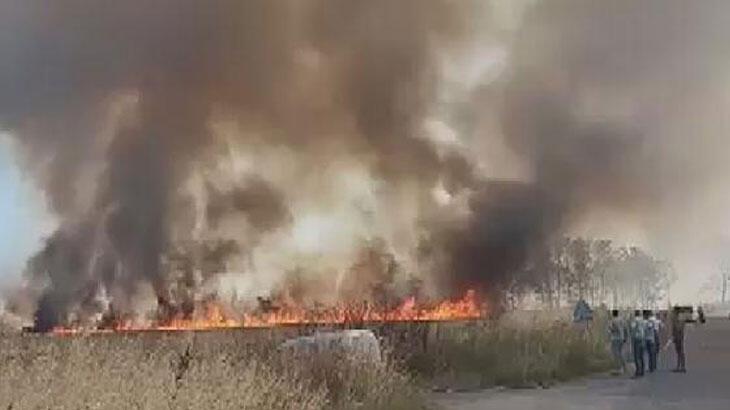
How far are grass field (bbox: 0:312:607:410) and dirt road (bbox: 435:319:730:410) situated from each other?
1.11 metres

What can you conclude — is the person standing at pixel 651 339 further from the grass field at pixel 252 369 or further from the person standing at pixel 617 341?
the grass field at pixel 252 369

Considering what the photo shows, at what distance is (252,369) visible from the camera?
11758 millimetres

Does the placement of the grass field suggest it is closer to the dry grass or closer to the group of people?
the dry grass

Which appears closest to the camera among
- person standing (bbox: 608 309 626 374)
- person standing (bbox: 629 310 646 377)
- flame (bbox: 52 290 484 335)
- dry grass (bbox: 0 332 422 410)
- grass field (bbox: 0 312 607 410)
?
dry grass (bbox: 0 332 422 410)

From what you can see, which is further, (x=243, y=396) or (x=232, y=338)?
(x=232, y=338)

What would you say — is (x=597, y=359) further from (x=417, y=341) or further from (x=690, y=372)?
(x=417, y=341)

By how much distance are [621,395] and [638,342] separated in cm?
526

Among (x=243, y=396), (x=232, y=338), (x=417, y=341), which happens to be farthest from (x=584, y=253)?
(x=243, y=396)

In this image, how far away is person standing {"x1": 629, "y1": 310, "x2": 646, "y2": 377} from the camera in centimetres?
2262

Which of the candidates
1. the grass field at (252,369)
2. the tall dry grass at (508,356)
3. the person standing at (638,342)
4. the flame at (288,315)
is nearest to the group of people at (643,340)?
the person standing at (638,342)

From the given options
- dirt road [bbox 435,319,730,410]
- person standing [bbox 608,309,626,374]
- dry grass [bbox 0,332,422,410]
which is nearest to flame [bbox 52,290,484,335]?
person standing [bbox 608,309,626,374]

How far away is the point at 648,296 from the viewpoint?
330 ft

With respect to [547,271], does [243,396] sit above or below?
below

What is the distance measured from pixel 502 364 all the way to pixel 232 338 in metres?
6.06
